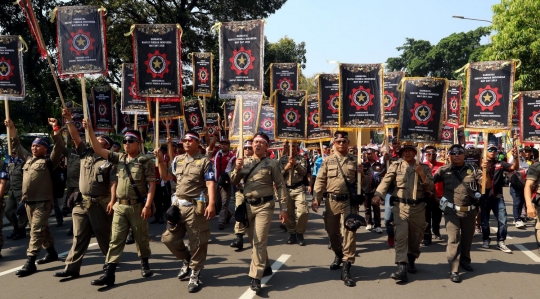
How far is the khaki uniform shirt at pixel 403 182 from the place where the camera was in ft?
20.4

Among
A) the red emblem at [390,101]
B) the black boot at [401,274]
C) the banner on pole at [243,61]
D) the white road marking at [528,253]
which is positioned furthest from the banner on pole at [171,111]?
the white road marking at [528,253]

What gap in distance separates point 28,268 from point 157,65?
3418 millimetres

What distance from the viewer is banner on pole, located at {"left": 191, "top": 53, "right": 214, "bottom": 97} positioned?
11234 millimetres

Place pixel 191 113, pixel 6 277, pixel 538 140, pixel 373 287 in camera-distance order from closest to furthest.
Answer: pixel 373 287, pixel 6 277, pixel 538 140, pixel 191 113

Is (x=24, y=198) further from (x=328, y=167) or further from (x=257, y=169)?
(x=328, y=167)

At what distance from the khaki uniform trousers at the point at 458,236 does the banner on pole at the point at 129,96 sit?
26.8 ft

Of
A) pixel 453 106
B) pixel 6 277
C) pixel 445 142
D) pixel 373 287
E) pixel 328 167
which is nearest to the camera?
pixel 373 287

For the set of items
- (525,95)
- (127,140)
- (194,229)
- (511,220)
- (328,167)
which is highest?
(525,95)

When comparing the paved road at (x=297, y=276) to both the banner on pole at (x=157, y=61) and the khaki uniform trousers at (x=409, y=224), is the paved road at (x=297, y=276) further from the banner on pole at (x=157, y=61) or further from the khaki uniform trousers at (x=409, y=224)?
the banner on pole at (x=157, y=61)

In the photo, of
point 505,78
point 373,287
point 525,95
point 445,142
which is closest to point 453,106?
point 445,142

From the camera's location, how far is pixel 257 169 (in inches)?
229

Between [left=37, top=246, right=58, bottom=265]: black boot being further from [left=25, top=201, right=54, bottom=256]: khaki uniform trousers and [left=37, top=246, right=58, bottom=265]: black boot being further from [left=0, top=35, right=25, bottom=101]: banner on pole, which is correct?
[left=0, top=35, right=25, bottom=101]: banner on pole

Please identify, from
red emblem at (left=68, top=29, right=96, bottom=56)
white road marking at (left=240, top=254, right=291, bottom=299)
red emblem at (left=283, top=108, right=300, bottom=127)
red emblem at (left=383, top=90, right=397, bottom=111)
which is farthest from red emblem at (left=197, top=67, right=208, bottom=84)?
white road marking at (left=240, top=254, right=291, bottom=299)

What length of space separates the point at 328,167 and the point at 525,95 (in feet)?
16.2
